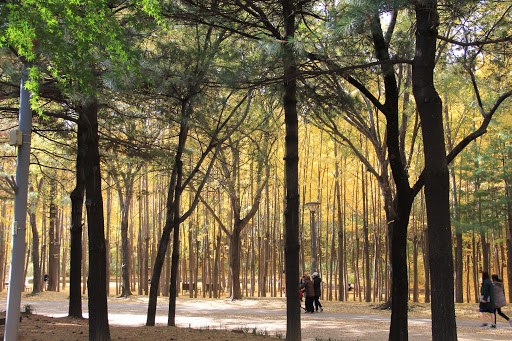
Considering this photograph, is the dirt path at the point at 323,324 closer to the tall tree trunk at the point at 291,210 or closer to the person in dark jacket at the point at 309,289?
the person in dark jacket at the point at 309,289

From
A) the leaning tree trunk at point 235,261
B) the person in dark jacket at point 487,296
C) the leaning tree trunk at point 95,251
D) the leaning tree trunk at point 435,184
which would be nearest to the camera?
the leaning tree trunk at point 435,184

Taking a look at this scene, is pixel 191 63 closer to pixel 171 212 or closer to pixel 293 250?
pixel 171 212

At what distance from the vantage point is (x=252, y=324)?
12000mm

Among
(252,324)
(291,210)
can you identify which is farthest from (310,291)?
(291,210)

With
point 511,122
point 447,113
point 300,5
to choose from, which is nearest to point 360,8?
point 300,5

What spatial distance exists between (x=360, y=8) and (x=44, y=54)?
4.45m

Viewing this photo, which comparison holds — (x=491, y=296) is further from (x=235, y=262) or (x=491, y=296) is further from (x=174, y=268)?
(x=235, y=262)

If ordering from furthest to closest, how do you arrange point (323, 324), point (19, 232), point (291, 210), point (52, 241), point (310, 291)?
point (52, 241), point (310, 291), point (323, 324), point (291, 210), point (19, 232)

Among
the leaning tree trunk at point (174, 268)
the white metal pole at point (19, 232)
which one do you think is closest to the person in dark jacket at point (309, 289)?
the leaning tree trunk at point (174, 268)

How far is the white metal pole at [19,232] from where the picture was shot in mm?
5906

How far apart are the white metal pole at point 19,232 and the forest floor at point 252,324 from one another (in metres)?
1.33

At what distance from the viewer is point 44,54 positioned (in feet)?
21.8

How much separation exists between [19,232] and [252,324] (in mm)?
7366

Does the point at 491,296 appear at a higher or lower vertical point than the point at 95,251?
lower
